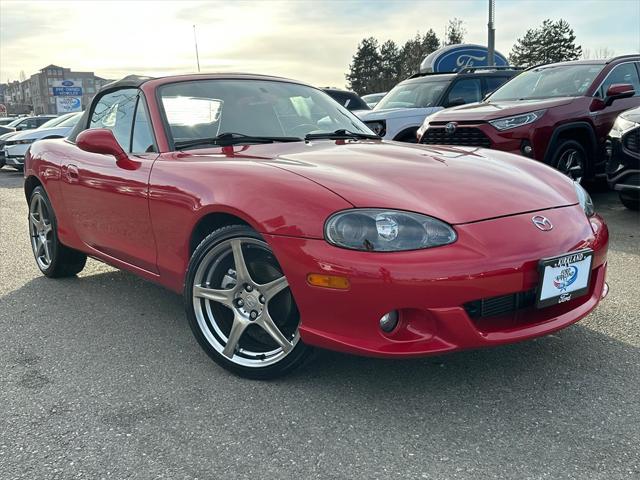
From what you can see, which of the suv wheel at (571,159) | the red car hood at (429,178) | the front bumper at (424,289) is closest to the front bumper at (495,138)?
the suv wheel at (571,159)

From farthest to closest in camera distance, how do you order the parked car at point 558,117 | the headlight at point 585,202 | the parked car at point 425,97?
1. the parked car at point 425,97
2. the parked car at point 558,117
3. the headlight at point 585,202

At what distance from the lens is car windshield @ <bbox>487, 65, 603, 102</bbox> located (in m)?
7.38

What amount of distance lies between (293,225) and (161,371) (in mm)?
1025

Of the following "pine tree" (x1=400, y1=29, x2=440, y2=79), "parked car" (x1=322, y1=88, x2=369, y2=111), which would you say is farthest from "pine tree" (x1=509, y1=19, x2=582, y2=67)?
"parked car" (x1=322, y1=88, x2=369, y2=111)

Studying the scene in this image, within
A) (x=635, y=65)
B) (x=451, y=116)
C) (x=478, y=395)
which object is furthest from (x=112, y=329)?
(x=635, y=65)

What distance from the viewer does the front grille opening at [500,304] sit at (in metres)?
2.45

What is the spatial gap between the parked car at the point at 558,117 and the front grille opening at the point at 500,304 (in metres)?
4.46

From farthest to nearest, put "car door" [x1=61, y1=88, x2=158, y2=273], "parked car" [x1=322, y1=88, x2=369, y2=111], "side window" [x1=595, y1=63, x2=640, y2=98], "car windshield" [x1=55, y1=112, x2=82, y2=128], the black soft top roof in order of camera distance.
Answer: "car windshield" [x1=55, y1=112, x2=82, y2=128]
"parked car" [x1=322, y1=88, x2=369, y2=111]
"side window" [x1=595, y1=63, x2=640, y2=98]
the black soft top roof
"car door" [x1=61, y1=88, x2=158, y2=273]

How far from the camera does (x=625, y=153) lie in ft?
19.4

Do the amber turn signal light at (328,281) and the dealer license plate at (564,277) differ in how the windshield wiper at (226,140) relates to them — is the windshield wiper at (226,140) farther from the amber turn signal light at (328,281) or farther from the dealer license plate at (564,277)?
the dealer license plate at (564,277)

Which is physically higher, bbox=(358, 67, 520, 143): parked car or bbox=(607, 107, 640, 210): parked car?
bbox=(358, 67, 520, 143): parked car

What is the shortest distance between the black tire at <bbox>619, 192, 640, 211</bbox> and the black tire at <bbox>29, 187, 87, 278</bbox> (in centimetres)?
531

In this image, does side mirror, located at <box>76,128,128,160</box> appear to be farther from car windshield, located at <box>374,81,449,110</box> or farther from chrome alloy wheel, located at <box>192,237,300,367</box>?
car windshield, located at <box>374,81,449,110</box>

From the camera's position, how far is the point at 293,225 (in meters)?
2.52
